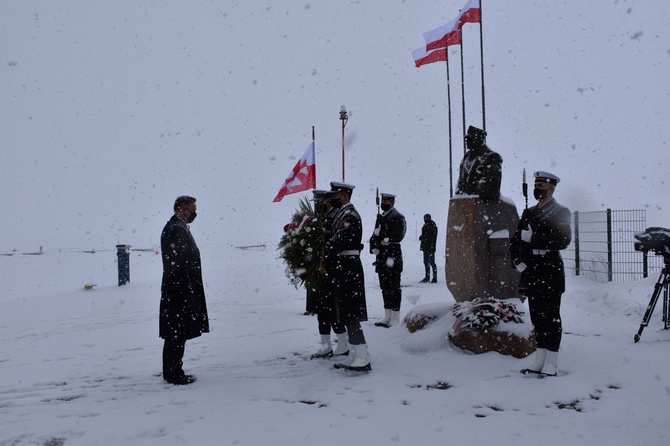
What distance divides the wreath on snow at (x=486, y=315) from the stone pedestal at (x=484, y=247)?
1.20 feet

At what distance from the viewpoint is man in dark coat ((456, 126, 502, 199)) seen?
617cm

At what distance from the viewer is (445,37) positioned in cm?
1233

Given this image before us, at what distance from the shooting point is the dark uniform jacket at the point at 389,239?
805 cm

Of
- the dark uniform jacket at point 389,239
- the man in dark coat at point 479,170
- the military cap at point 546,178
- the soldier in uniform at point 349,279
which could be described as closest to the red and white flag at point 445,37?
the dark uniform jacket at point 389,239

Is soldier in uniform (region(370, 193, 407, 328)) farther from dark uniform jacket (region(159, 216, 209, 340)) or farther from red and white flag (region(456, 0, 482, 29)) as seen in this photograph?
red and white flag (region(456, 0, 482, 29))

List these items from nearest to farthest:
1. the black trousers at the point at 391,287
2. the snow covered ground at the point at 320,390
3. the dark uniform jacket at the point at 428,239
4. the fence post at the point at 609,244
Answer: the snow covered ground at the point at 320,390
the black trousers at the point at 391,287
the fence post at the point at 609,244
the dark uniform jacket at the point at 428,239

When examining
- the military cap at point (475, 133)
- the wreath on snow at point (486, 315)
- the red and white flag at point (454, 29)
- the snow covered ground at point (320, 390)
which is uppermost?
the red and white flag at point (454, 29)

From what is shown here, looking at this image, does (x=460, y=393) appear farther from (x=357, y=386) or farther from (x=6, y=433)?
(x=6, y=433)

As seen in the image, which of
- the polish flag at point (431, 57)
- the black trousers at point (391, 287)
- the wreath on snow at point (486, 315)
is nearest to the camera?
the wreath on snow at point (486, 315)

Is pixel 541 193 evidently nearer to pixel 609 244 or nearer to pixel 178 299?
pixel 178 299

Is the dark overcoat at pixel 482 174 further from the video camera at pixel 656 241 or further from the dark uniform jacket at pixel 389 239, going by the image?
the video camera at pixel 656 241

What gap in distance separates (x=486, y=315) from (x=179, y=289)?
12.0 feet

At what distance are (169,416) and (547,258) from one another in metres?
4.03

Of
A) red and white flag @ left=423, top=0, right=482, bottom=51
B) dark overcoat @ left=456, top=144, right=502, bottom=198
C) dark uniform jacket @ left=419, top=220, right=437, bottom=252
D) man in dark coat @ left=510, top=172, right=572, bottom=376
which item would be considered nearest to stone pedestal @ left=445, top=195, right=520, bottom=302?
dark overcoat @ left=456, top=144, right=502, bottom=198
